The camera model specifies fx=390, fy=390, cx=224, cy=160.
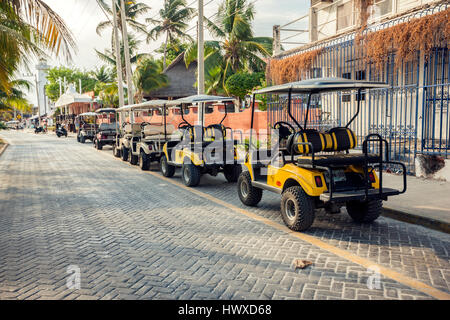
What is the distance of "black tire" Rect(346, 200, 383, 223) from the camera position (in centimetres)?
589

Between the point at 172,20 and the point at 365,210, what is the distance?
3641 cm

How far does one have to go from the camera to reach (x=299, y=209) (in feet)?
17.8

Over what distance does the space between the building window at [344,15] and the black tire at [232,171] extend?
31.5 ft

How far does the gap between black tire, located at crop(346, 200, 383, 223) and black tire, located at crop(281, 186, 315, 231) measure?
87 cm

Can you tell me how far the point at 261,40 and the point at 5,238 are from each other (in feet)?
76.6

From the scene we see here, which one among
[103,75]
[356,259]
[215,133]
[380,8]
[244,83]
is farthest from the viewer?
[103,75]

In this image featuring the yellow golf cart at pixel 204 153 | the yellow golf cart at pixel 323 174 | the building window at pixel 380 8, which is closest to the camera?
the yellow golf cart at pixel 323 174

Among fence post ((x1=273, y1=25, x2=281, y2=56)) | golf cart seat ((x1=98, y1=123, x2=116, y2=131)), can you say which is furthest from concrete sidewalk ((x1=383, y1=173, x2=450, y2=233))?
golf cart seat ((x1=98, y1=123, x2=116, y2=131))

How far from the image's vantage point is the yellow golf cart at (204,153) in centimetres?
921

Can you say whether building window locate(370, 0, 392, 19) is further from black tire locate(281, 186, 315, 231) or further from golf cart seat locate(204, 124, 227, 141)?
black tire locate(281, 186, 315, 231)

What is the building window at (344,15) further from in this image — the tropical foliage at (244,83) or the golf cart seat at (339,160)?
the golf cart seat at (339,160)

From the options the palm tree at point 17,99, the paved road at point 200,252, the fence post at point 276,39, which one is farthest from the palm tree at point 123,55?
the paved road at point 200,252

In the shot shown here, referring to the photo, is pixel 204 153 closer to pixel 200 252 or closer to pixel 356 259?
pixel 200 252

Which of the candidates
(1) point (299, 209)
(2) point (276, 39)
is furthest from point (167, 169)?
(2) point (276, 39)
